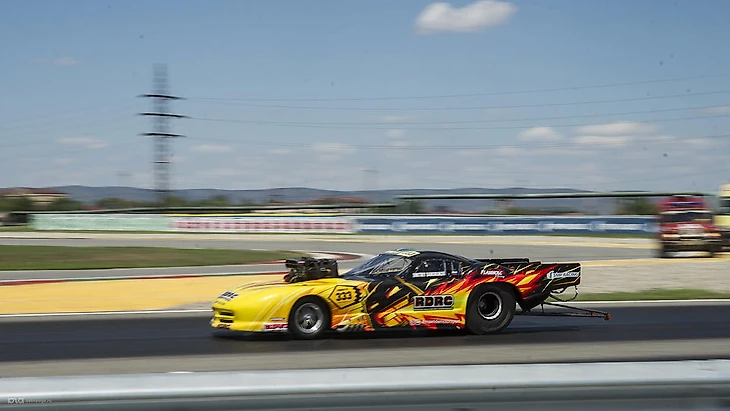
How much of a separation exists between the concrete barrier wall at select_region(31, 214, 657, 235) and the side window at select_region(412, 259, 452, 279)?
27.4 meters

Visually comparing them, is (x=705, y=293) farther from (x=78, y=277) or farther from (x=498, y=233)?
(x=498, y=233)

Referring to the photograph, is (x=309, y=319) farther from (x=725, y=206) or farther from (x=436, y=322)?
(x=725, y=206)

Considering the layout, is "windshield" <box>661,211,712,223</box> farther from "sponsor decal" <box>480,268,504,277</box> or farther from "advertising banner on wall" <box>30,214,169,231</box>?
"advertising banner on wall" <box>30,214,169,231</box>

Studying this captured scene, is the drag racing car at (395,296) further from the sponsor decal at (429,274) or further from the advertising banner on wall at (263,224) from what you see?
the advertising banner on wall at (263,224)

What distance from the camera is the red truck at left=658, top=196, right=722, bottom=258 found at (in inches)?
1043

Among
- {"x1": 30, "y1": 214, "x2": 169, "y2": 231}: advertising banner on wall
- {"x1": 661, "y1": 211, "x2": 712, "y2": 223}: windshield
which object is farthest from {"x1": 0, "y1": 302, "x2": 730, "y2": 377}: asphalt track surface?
{"x1": 30, "y1": 214, "x2": 169, "y2": 231}: advertising banner on wall

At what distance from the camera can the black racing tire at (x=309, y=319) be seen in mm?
9773

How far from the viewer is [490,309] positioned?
10.5 metres

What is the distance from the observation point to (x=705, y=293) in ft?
52.3

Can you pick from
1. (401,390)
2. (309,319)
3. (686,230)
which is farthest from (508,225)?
(401,390)

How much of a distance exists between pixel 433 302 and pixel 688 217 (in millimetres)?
19334

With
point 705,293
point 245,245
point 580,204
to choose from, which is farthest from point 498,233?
point 705,293

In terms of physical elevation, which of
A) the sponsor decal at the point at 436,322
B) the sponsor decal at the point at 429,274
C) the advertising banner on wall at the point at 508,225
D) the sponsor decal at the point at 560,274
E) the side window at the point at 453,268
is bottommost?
the sponsor decal at the point at 436,322

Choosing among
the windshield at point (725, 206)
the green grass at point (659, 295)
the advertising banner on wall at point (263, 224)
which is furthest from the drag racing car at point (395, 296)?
the advertising banner on wall at point (263, 224)
